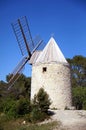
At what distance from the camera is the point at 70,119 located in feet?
63.4

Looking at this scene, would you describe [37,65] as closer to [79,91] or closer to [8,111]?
[8,111]

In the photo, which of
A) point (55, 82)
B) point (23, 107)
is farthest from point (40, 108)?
point (55, 82)

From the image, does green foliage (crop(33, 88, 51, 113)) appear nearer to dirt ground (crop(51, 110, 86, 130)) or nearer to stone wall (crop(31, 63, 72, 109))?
dirt ground (crop(51, 110, 86, 130))

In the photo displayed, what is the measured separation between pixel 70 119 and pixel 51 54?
7.98m

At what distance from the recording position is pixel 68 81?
24.9 meters

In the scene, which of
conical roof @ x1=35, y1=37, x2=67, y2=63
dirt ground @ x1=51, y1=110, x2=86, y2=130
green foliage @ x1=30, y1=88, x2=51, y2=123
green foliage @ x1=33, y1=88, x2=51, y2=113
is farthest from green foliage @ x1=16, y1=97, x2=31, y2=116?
conical roof @ x1=35, y1=37, x2=67, y2=63

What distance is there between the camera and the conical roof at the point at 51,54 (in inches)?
994

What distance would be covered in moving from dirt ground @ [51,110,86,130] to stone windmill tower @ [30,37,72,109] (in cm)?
286

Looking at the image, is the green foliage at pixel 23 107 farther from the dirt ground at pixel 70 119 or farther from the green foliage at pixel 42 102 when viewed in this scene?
the dirt ground at pixel 70 119

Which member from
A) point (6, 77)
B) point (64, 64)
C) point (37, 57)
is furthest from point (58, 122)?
point (6, 77)

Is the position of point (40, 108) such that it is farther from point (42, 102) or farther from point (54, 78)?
point (54, 78)

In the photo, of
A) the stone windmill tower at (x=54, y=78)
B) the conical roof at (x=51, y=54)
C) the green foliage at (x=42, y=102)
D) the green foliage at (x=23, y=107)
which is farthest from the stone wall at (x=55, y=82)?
the green foliage at (x=23, y=107)

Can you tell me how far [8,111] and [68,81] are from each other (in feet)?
19.5

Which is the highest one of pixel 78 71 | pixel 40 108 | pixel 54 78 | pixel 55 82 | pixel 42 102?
pixel 78 71
